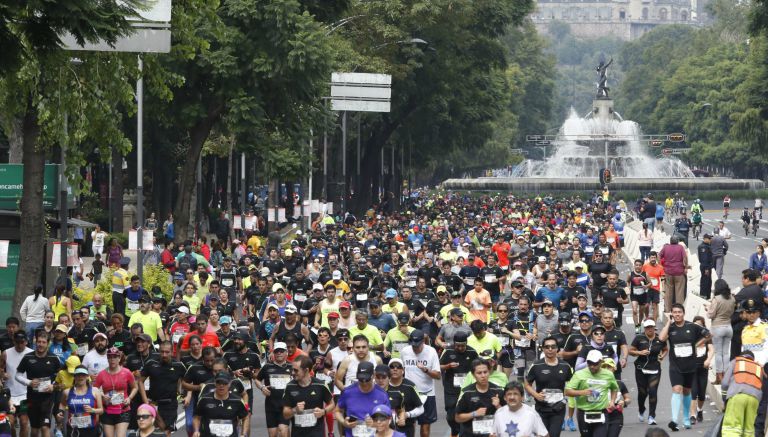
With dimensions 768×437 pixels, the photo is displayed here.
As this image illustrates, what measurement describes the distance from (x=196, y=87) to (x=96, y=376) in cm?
2135

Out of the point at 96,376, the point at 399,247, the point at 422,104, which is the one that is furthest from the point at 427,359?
the point at 422,104

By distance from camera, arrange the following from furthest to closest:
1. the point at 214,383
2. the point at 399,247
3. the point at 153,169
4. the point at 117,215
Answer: the point at 153,169, the point at 117,215, the point at 399,247, the point at 214,383

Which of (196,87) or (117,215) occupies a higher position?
(196,87)

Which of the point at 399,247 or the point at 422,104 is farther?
the point at 422,104

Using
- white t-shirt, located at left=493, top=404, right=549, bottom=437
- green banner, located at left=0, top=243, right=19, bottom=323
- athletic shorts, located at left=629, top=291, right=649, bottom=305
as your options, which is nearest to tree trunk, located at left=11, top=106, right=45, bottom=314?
green banner, located at left=0, top=243, right=19, bottom=323

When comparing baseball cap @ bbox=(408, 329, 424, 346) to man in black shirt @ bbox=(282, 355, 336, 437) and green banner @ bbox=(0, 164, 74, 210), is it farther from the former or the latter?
green banner @ bbox=(0, 164, 74, 210)

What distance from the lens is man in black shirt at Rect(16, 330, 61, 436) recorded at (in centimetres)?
1770

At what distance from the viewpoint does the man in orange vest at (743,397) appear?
1565 centimetres

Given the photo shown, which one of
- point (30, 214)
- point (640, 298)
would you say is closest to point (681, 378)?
point (640, 298)

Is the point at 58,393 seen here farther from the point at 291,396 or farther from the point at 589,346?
the point at 589,346

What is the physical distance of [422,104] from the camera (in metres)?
69.2

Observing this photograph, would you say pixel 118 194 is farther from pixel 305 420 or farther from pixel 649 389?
pixel 305 420

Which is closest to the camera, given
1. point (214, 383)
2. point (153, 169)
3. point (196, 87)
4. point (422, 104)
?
point (214, 383)

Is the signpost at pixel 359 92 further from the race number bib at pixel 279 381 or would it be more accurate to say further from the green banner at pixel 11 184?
the race number bib at pixel 279 381
